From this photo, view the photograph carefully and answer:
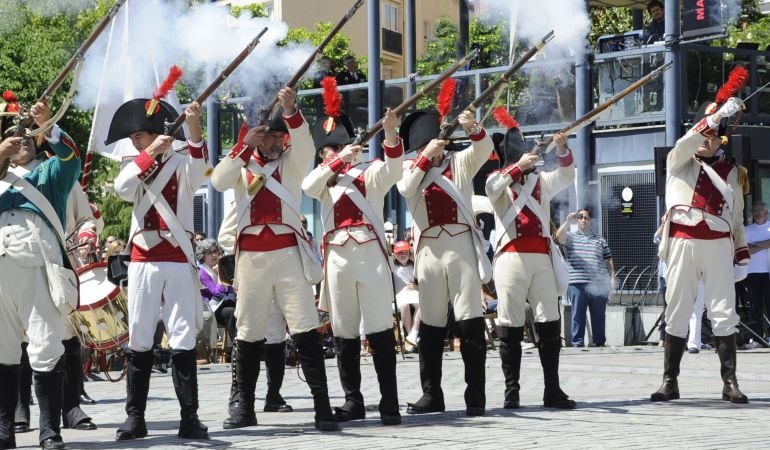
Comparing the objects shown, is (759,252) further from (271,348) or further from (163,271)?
(163,271)

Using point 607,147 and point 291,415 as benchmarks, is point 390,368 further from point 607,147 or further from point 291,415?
point 607,147

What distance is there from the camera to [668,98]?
67.4ft

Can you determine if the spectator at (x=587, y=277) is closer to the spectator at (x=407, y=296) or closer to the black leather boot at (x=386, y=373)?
the spectator at (x=407, y=296)

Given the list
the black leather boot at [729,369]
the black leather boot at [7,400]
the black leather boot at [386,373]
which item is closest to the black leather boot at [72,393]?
the black leather boot at [7,400]

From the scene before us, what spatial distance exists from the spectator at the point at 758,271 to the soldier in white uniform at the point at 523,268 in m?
8.37

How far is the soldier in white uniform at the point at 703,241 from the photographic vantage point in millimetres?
10430

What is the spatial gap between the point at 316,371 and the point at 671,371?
119 inches

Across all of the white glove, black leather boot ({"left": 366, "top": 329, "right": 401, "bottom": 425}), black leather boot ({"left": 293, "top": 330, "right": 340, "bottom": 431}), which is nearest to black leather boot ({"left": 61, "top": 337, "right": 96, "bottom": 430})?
black leather boot ({"left": 293, "top": 330, "right": 340, "bottom": 431})

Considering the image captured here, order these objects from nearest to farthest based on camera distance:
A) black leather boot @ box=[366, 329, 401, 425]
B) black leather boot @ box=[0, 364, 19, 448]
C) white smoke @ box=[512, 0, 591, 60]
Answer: black leather boot @ box=[0, 364, 19, 448], black leather boot @ box=[366, 329, 401, 425], white smoke @ box=[512, 0, 591, 60]

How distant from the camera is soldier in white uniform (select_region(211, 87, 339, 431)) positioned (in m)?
9.12

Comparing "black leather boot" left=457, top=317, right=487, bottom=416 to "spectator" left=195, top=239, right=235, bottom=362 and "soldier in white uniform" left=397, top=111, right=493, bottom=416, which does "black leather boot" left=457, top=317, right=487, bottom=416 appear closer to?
"soldier in white uniform" left=397, top=111, right=493, bottom=416

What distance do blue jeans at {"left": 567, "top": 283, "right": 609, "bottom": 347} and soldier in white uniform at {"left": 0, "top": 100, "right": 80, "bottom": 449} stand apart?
11.1 m

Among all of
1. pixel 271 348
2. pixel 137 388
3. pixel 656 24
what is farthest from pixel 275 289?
pixel 656 24

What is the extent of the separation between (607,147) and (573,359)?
22.1ft
